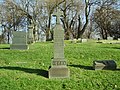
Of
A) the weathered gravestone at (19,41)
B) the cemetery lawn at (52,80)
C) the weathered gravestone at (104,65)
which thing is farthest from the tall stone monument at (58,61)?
the weathered gravestone at (19,41)

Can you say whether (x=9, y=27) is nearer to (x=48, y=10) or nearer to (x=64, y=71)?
(x=48, y=10)

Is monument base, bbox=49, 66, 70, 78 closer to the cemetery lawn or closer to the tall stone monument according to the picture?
the tall stone monument

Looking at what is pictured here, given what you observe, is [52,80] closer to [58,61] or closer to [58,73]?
[58,73]

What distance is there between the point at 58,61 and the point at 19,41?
27.9ft

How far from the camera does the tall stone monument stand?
10594mm

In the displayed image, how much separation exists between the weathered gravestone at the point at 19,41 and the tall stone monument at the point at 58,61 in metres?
7.85

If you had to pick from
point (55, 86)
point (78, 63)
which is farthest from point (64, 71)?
point (78, 63)

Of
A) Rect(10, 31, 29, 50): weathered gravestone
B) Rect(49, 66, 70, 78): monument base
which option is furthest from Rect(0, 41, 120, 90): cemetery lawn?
Rect(10, 31, 29, 50): weathered gravestone

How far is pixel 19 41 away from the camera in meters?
18.8

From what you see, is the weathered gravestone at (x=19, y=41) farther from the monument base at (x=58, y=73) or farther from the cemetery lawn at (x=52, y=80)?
the monument base at (x=58, y=73)

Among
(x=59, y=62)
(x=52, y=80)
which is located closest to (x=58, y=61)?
(x=59, y=62)

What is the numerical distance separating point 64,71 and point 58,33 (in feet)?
5.30

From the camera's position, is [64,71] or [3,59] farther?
[3,59]

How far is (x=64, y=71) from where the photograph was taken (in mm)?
10633
